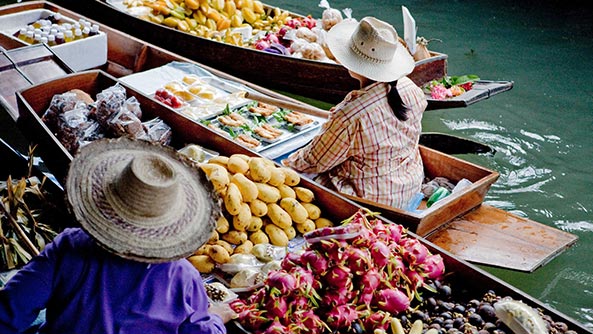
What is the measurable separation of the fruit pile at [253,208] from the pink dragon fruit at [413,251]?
558 millimetres

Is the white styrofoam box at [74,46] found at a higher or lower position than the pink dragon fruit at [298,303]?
lower

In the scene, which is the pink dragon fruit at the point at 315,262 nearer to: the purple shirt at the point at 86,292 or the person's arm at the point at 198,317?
the person's arm at the point at 198,317

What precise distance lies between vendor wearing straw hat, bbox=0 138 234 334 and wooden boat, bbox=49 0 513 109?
129 inches

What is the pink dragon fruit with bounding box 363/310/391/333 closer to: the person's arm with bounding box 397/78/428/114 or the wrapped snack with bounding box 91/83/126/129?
the person's arm with bounding box 397/78/428/114

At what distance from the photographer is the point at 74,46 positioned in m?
4.79

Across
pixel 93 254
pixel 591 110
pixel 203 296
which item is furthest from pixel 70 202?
pixel 591 110

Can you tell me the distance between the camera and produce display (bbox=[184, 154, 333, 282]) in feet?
9.40

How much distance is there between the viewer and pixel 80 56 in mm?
4891

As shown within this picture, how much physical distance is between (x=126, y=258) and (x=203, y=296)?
0.35 m

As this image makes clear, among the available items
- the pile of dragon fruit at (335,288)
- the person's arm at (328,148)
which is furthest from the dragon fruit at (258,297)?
the person's arm at (328,148)

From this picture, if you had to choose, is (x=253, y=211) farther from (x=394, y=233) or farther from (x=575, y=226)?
(x=575, y=226)

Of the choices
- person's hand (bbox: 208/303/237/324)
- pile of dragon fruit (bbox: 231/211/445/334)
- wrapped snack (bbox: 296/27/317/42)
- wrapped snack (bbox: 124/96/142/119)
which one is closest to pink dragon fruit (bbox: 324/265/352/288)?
pile of dragon fruit (bbox: 231/211/445/334)

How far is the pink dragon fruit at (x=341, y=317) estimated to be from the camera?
2340mm

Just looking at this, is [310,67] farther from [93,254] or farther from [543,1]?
[543,1]
